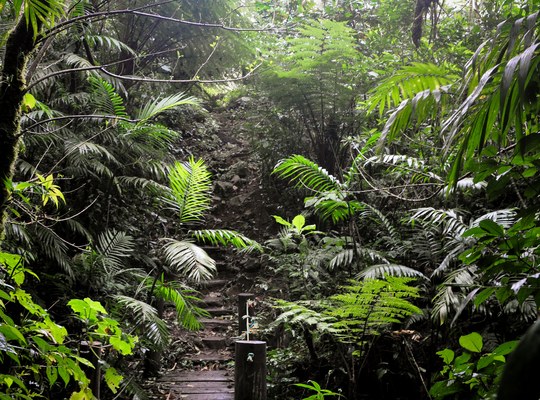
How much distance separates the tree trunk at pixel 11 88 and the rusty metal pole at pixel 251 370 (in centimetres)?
164

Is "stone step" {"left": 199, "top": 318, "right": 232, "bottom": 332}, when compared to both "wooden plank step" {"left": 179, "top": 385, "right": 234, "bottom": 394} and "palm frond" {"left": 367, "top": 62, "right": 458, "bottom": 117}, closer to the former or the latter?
"wooden plank step" {"left": 179, "top": 385, "right": 234, "bottom": 394}

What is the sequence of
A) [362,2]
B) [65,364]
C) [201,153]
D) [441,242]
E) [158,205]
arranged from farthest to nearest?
[201,153] → [362,2] → [158,205] → [441,242] → [65,364]

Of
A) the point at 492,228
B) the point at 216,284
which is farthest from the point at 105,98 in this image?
the point at 492,228

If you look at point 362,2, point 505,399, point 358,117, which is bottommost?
point 505,399

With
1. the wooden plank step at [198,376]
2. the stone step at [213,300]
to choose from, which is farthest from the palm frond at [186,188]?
the stone step at [213,300]

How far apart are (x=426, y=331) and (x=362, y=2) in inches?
228

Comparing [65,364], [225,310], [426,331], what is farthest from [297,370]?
[65,364]

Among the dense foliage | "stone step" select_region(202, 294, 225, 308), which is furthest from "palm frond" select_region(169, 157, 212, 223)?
"stone step" select_region(202, 294, 225, 308)

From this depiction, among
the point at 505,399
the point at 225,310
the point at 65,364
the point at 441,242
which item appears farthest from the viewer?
the point at 225,310

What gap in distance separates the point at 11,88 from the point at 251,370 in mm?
1973

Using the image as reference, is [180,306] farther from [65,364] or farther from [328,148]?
[328,148]

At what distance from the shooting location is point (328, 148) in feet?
20.2

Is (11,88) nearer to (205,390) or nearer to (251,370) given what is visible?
(251,370)

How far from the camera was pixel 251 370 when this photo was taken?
2.69 meters
